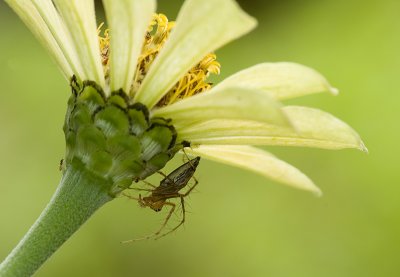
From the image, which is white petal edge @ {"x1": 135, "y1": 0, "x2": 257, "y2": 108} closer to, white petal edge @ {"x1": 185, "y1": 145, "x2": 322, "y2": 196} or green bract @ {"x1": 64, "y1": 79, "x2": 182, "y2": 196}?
green bract @ {"x1": 64, "y1": 79, "x2": 182, "y2": 196}

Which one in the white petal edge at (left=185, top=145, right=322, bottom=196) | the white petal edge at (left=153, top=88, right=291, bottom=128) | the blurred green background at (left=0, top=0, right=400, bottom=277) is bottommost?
the blurred green background at (left=0, top=0, right=400, bottom=277)

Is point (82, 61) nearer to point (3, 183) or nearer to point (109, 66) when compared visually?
point (109, 66)

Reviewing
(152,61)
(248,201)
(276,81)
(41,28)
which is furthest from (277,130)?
(248,201)

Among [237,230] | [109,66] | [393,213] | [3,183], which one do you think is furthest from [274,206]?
[109,66]

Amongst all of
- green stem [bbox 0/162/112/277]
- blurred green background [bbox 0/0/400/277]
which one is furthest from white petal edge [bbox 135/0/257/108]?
blurred green background [bbox 0/0/400/277]

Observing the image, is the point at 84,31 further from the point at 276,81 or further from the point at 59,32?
the point at 276,81

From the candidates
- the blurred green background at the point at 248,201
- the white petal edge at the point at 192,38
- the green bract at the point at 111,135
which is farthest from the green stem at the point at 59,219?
the blurred green background at the point at 248,201
